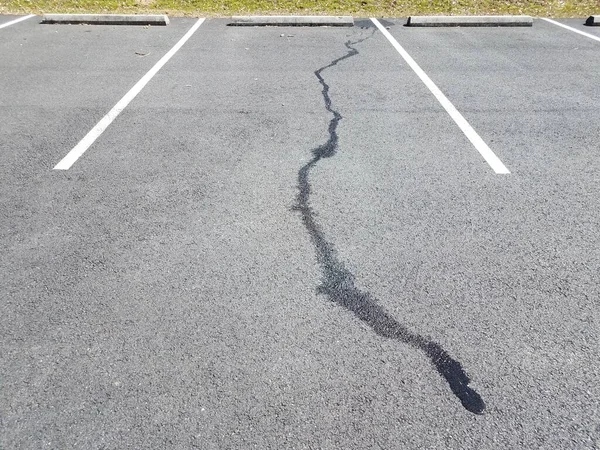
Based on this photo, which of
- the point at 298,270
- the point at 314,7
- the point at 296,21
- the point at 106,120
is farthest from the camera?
the point at 314,7

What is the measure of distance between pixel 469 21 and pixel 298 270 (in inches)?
338

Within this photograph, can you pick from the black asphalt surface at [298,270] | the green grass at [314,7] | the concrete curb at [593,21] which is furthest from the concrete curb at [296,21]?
the concrete curb at [593,21]

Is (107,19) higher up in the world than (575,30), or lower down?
lower down

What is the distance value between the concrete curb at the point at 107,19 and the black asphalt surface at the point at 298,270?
3.97 metres

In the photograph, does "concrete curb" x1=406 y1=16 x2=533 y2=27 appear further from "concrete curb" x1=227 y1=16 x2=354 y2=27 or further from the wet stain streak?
the wet stain streak

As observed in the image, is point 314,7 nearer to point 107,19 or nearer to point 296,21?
point 296,21

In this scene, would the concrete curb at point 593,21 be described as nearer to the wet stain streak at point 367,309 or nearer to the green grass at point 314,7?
the green grass at point 314,7

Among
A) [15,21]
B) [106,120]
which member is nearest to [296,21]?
[15,21]

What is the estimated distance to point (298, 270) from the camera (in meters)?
3.30

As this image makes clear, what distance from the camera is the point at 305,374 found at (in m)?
2.56

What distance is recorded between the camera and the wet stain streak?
2.52 meters

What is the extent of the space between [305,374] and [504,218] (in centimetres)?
216

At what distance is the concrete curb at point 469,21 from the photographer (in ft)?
32.6

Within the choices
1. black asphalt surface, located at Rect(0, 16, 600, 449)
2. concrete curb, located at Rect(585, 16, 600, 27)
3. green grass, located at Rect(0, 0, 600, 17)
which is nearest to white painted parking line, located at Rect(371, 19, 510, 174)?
black asphalt surface, located at Rect(0, 16, 600, 449)
